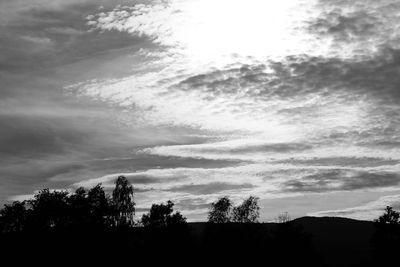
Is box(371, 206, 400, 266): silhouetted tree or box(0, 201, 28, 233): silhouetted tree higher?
box(0, 201, 28, 233): silhouetted tree

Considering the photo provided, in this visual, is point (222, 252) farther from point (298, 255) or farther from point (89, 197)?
point (89, 197)

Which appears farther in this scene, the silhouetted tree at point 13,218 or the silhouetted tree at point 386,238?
the silhouetted tree at point 13,218

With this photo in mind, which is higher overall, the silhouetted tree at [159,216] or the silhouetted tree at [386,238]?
the silhouetted tree at [159,216]

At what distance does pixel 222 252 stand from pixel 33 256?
118 ft

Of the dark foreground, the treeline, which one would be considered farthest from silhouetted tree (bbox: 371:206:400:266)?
the treeline

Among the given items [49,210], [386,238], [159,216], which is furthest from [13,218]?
[386,238]

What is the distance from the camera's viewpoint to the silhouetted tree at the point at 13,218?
10975 centimetres

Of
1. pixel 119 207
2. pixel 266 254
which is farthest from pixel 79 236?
pixel 266 254

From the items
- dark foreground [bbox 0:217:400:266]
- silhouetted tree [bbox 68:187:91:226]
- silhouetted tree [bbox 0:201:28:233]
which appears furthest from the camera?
silhouetted tree [bbox 0:201:28:233]

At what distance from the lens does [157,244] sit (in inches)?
3733

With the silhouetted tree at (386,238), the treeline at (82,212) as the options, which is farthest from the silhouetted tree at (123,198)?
the silhouetted tree at (386,238)

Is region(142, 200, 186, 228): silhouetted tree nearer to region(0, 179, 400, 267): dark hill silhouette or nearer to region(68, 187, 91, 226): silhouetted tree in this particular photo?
region(0, 179, 400, 267): dark hill silhouette

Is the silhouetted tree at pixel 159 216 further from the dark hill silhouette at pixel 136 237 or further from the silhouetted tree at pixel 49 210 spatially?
the silhouetted tree at pixel 49 210

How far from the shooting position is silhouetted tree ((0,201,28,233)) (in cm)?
10975
